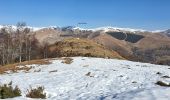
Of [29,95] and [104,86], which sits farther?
[104,86]

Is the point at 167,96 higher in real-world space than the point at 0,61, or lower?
higher

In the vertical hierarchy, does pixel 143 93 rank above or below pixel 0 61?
above

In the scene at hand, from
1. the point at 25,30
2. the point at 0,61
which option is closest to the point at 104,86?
the point at 25,30

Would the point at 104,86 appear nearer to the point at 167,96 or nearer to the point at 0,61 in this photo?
the point at 167,96

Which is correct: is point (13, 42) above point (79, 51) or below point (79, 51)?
above

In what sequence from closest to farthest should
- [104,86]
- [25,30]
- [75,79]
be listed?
1. [104,86]
2. [75,79]
3. [25,30]

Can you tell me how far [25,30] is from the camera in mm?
108875

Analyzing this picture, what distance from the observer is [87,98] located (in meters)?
20.6

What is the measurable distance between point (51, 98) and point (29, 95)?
1600mm

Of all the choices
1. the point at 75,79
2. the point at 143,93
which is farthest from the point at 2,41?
the point at 143,93

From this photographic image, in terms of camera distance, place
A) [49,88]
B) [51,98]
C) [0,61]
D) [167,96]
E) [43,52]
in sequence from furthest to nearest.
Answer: [43,52] → [0,61] → [49,88] → [51,98] → [167,96]

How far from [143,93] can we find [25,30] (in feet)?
313

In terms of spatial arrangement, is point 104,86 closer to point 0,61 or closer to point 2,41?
point 2,41

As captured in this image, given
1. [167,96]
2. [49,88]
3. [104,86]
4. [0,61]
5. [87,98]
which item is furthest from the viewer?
[0,61]
